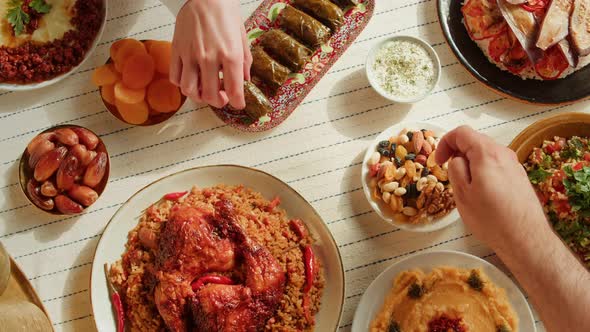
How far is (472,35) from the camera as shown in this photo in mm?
3271

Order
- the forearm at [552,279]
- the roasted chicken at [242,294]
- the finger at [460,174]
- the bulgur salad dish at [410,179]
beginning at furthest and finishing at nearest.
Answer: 1. the bulgur salad dish at [410,179]
2. the roasted chicken at [242,294]
3. the finger at [460,174]
4. the forearm at [552,279]

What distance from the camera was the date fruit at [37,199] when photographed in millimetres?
3035

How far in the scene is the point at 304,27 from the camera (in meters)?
3.29

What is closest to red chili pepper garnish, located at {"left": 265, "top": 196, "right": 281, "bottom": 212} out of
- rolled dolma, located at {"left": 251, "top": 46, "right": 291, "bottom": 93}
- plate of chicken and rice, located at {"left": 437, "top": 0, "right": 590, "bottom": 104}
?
rolled dolma, located at {"left": 251, "top": 46, "right": 291, "bottom": 93}

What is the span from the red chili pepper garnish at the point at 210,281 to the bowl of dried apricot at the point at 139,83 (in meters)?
0.87

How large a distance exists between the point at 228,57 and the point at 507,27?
157 cm

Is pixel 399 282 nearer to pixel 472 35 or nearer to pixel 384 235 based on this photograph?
pixel 384 235

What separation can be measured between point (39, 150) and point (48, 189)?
20 cm

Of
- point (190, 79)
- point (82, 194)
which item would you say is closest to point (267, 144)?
point (190, 79)

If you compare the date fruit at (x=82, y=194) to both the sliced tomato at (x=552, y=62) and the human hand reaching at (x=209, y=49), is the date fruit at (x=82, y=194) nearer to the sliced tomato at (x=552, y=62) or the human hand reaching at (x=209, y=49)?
the human hand reaching at (x=209, y=49)

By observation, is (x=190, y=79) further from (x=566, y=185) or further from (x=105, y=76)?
(x=566, y=185)

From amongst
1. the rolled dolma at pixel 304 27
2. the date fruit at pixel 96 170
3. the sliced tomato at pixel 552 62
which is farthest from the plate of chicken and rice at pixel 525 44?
the date fruit at pixel 96 170

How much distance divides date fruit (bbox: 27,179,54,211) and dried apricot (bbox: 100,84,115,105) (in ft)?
1.83

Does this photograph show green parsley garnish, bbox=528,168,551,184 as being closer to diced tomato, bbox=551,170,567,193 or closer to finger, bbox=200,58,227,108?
diced tomato, bbox=551,170,567,193
